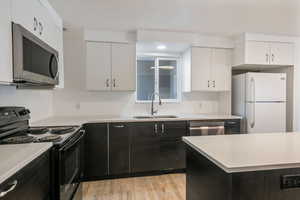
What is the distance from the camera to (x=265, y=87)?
307 centimetres

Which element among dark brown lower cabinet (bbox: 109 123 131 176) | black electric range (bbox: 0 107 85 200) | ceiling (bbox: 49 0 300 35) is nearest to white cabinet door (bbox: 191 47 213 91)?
ceiling (bbox: 49 0 300 35)

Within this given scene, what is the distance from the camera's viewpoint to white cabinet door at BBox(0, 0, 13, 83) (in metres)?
1.24

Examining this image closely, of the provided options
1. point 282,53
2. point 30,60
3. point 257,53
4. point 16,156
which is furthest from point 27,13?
point 282,53

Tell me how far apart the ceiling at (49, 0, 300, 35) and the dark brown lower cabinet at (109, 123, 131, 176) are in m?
1.52

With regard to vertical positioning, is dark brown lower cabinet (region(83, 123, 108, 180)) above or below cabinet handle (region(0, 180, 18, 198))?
below

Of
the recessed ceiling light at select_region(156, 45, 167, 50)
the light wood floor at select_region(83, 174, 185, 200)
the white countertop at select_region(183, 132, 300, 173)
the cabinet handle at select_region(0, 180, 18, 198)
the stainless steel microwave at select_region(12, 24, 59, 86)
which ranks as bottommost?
the light wood floor at select_region(83, 174, 185, 200)

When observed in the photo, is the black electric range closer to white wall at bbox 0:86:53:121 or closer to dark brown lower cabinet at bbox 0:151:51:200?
dark brown lower cabinet at bbox 0:151:51:200

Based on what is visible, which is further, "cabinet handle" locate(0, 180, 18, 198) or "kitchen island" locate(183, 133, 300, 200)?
"kitchen island" locate(183, 133, 300, 200)

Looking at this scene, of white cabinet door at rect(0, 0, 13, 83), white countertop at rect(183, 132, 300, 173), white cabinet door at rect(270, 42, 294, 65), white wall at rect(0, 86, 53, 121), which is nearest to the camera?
white countertop at rect(183, 132, 300, 173)

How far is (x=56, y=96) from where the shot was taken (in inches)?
124

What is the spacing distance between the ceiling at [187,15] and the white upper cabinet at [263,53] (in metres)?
0.21

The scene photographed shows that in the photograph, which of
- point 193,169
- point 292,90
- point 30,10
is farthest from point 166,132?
point 292,90

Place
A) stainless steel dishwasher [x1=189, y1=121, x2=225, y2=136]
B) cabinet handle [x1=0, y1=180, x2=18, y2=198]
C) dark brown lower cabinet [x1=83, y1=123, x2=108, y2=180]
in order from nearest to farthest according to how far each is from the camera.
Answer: cabinet handle [x1=0, y1=180, x2=18, y2=198]
dark brown lower cabinet [x1=83, y1=123, x2=108, y2=180]
stainless steel dishwasher [x1=189, y1=121, x2=225, y2=136]

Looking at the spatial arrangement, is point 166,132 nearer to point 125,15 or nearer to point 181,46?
point 181,46
